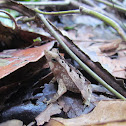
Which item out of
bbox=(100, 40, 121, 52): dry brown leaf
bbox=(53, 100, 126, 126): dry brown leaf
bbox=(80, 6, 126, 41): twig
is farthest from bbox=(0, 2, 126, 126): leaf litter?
bbox=(80, 6, 126, 41): twig

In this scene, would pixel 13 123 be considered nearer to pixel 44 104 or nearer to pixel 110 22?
pixel 44 104

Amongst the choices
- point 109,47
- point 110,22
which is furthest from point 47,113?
point 110,22

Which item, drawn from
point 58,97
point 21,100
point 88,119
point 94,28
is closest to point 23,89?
point 21,100

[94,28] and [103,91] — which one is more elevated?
[94,28]

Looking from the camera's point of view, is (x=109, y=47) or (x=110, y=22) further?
(x=110, y=22)

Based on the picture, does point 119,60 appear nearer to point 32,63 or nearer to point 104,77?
point 104,77

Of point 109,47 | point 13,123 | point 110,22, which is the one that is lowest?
point 13,123
